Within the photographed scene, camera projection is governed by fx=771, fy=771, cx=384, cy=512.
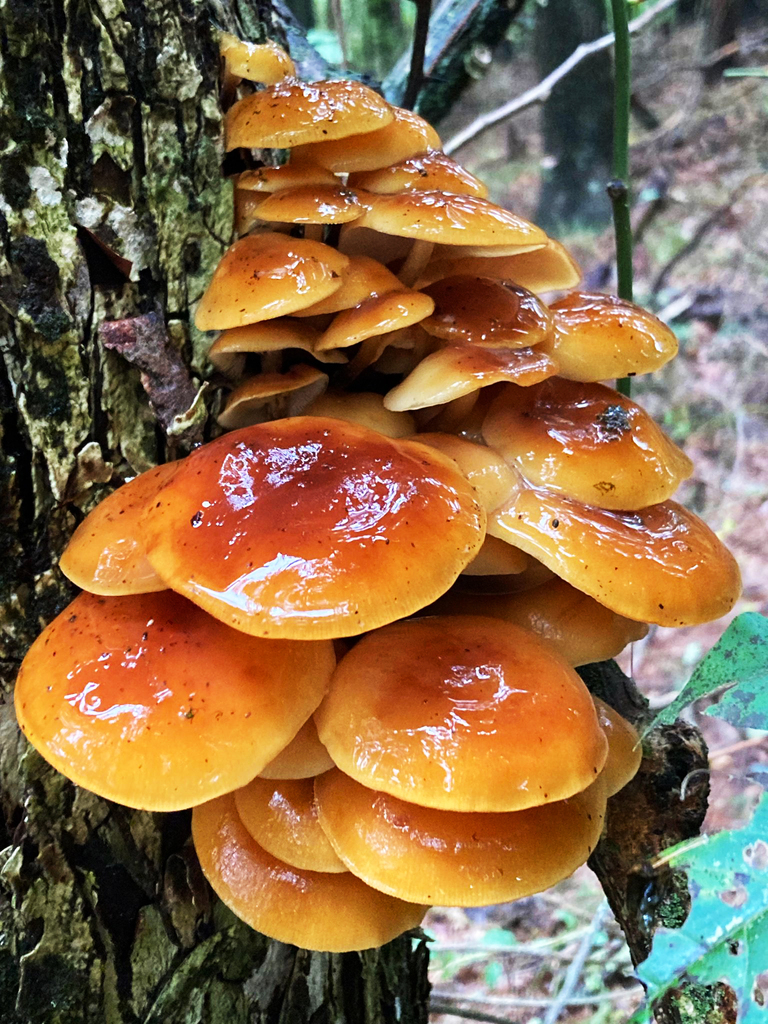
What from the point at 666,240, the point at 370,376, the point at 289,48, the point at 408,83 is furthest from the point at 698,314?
the point at 370,376

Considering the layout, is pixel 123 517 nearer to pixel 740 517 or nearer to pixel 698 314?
pixel 740 517

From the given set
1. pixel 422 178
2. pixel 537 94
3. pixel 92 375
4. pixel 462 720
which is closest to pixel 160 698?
pixel 462 720

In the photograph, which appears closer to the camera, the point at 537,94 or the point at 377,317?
the point at 377,317

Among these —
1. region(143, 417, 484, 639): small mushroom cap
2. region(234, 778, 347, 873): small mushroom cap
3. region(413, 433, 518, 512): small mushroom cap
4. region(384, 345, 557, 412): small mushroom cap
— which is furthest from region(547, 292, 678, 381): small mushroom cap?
region(234, 778, 347, 873): small mushroom cap

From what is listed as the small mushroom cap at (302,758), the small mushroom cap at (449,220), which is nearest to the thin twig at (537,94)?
the small mushroom cap at (449,220)

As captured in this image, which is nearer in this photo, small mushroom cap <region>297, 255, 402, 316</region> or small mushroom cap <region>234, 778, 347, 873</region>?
small mushroom cap <region>234, 778, 347, 873</region>

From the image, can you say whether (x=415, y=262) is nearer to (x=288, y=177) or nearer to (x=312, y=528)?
(x=288, y=177)

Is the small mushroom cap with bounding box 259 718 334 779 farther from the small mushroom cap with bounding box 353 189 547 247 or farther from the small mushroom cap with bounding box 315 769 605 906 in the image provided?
the small mushroom cap with bounding box 353 189 547 247
